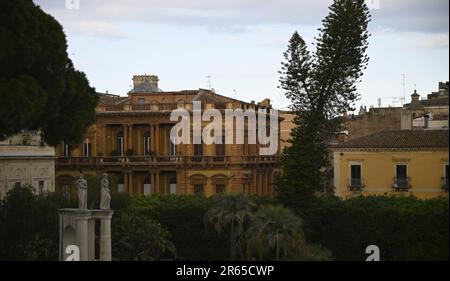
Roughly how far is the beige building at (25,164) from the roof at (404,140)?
441 inches

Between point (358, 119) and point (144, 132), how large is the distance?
10.0 meters

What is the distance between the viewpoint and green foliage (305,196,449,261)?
2816 centimetres

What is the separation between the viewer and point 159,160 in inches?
1604

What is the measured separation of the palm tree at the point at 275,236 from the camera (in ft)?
83.5

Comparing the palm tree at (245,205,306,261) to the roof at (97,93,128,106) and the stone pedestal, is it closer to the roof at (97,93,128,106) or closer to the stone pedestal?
the stone pedestal

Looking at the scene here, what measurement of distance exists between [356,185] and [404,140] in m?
2.46

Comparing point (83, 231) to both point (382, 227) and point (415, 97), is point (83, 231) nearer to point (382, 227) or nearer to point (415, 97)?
point (382, 227)

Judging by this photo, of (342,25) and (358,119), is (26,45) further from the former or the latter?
(358,119)

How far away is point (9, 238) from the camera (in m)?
26.5

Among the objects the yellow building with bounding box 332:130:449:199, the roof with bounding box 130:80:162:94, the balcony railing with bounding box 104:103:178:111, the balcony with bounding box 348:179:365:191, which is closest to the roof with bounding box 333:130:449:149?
the yellow building with bounding box 332:130:449:199

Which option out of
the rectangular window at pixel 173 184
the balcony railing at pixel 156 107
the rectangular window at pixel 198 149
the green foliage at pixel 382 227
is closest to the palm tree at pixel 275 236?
the green foliage at pixel 382 227

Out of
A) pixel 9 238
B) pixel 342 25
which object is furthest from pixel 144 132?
pixel 9 238

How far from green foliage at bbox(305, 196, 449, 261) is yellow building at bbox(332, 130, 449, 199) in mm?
2821

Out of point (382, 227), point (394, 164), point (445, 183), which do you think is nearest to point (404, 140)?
point (394, 164)
